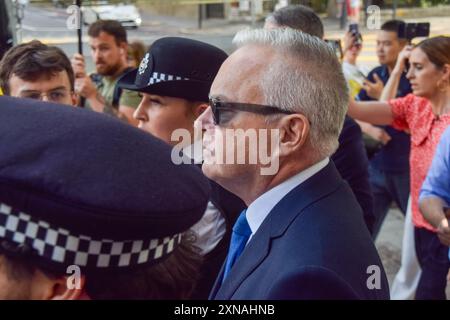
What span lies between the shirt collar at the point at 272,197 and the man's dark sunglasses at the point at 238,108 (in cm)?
16

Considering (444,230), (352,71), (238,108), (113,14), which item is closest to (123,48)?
(113,14)

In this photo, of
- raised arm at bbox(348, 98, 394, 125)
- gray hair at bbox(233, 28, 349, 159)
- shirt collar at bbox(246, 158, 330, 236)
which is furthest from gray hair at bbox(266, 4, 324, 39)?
shirt collar at bbox(246, 158, 330, 236)

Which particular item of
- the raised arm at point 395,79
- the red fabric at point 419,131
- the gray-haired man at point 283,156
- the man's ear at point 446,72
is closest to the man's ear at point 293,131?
the gray-haired man at point 283,156

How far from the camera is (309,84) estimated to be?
157 cm

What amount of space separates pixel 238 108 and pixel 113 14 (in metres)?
3.89

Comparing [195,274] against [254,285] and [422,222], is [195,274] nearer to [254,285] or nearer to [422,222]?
[254,285]

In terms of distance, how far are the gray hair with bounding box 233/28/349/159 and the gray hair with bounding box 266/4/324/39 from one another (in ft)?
4.07

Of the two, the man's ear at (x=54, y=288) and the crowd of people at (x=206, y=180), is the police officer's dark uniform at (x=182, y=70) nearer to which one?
the crowd of people at (x=206, y=180)

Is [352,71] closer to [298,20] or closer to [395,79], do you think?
[395,79]

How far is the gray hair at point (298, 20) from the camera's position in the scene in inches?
112

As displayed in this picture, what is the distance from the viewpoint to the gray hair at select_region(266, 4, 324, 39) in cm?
284

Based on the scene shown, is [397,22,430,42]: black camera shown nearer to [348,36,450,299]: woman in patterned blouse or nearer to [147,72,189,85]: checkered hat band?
[348,36,450,299]: woman in patterned blouse

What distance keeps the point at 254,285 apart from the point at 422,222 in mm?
2120
